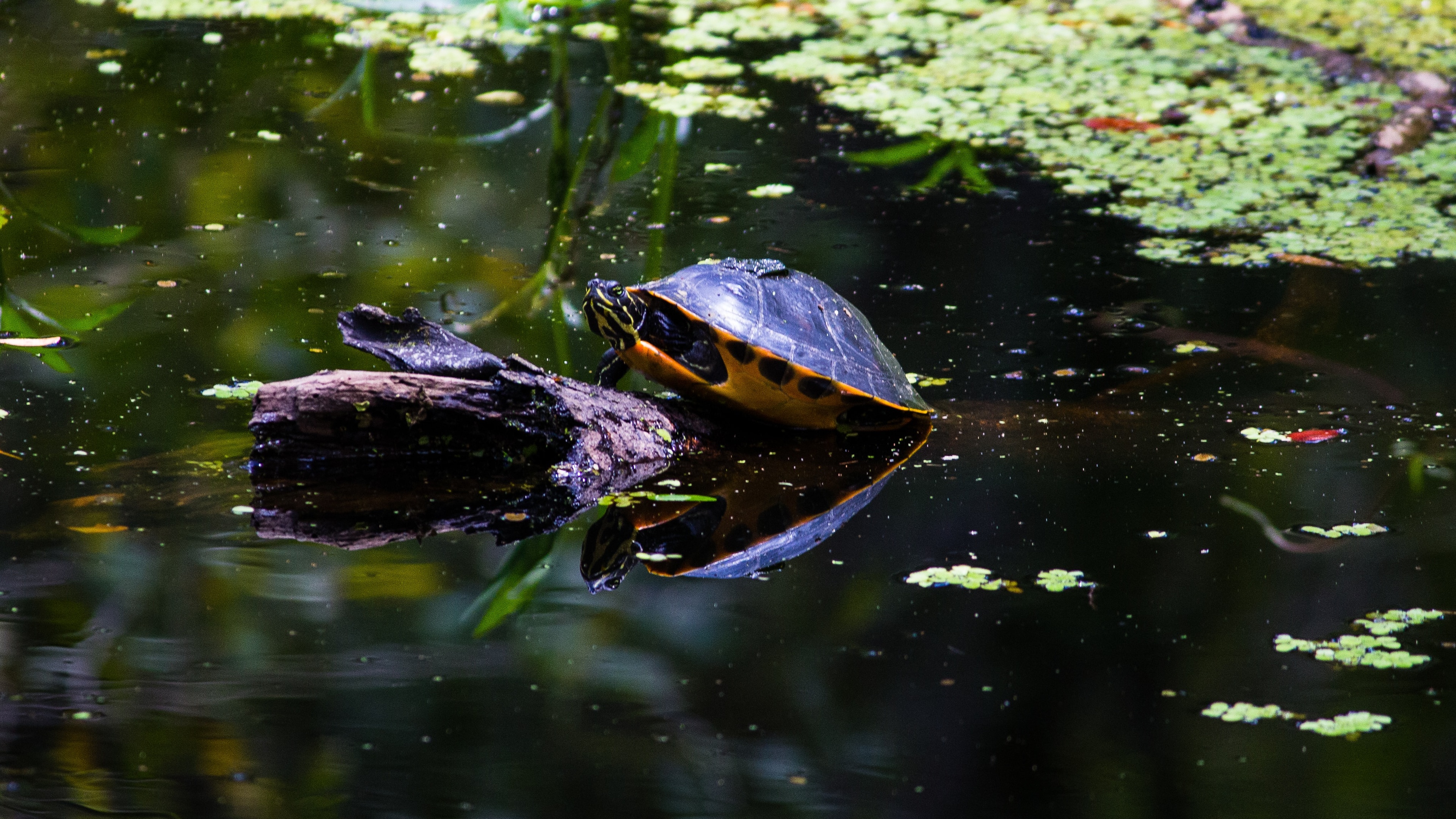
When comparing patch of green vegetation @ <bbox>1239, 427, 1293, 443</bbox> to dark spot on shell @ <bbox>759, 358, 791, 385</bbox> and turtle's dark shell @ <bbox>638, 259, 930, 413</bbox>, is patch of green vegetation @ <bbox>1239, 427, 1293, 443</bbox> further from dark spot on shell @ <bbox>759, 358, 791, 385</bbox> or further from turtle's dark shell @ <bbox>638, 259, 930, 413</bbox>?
dark spot on shell @ <bbox>759, 358, 791, 385</bbox>

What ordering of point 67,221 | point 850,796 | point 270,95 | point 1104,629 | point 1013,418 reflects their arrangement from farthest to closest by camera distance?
point 270,95 < point 67,221 < point 1013,418 < point 1104,629 < point 850,796

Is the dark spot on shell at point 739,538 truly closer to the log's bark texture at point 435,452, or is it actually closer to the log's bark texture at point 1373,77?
the log's bark texture at point 435,452

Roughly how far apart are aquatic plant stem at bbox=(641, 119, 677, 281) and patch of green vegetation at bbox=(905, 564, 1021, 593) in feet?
5.26

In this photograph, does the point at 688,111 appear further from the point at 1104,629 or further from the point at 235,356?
the point at 1104,629

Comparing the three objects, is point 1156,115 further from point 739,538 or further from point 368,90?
point 739,538

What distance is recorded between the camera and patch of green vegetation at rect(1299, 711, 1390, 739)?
2037mm

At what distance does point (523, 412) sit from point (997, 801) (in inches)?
49.4

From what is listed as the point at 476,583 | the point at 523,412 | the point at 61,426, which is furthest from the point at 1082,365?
the point at 61,426

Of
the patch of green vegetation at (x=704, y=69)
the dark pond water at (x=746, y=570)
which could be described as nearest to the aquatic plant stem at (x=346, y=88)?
the dark pond water at (x=746, y=570)

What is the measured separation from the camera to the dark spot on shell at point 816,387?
2828mm

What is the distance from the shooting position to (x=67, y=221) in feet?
13.2

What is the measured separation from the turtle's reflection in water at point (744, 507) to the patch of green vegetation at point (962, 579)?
229mm

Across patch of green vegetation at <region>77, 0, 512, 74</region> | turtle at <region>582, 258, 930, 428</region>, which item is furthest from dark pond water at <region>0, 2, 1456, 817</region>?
patch of green vegetation at <region>77, 0, 512, 74</region>

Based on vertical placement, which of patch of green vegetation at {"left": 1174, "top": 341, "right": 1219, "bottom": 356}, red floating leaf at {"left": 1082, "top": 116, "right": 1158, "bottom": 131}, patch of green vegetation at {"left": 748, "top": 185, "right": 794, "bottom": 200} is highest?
red floating leaf at {"left": 1082, "top": 116, "right": 1158, "bottom": 131}
